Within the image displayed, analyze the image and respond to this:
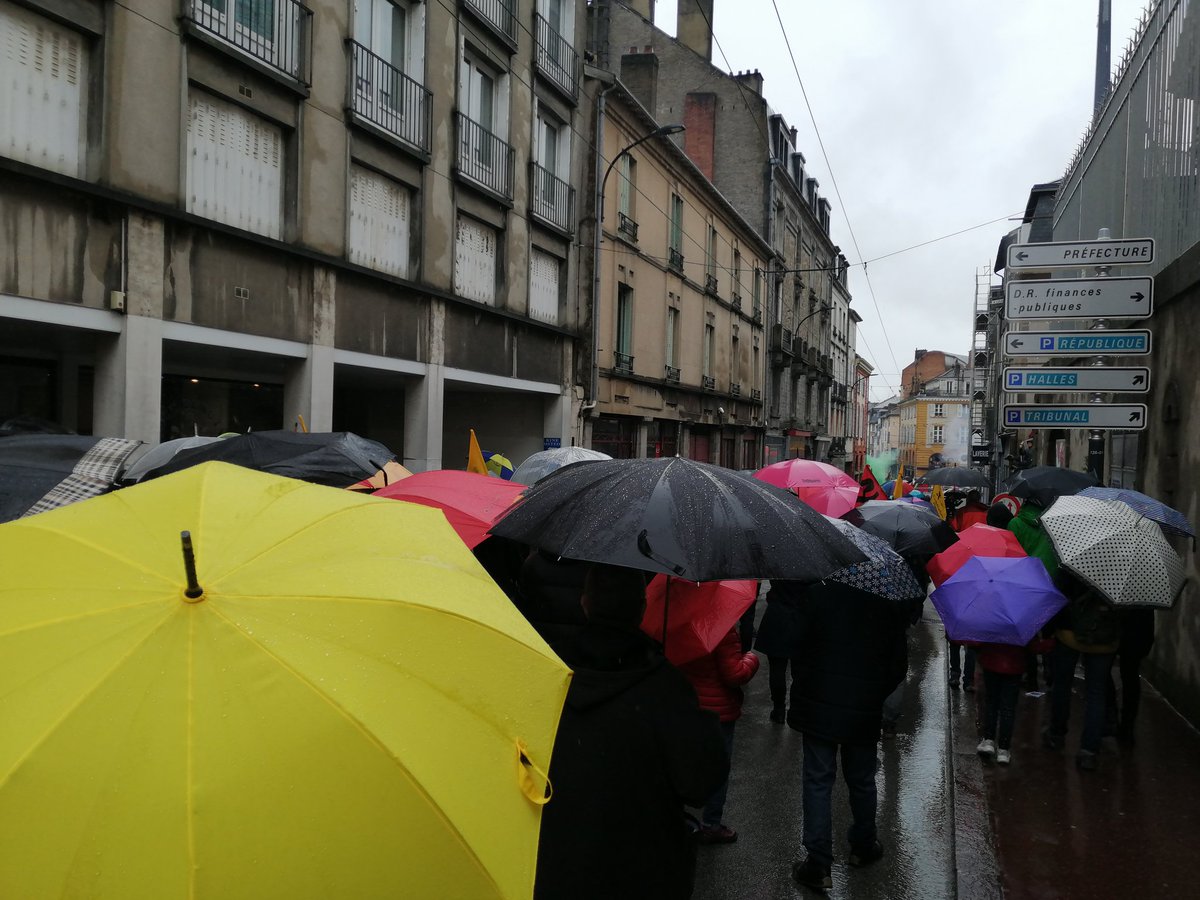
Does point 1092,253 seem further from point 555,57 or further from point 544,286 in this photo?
Answer: point 555,57

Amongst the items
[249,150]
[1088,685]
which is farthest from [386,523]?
[249,150]

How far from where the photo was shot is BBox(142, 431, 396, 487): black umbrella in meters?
4.93

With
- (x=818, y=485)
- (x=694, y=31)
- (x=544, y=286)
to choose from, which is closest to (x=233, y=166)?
(x=818, y=485)

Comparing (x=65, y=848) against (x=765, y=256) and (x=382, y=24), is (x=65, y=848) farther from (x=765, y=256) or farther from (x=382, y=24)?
(x=765, y=256)

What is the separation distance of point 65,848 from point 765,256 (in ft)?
122

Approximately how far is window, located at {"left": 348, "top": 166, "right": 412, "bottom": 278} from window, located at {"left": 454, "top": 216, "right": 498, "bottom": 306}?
149cm

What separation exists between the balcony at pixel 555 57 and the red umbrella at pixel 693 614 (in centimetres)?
1655

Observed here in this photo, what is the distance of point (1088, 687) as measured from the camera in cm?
611

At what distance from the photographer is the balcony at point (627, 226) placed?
73.9 feet

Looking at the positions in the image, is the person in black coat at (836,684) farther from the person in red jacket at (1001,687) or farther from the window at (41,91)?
the window at (41,91)

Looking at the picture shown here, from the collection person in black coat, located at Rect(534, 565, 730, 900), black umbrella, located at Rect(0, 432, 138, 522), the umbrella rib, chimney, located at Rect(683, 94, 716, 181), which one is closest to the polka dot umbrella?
person in black coat, located at Rect(534, 565, 730, 900)

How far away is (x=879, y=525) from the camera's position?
25.0 feet

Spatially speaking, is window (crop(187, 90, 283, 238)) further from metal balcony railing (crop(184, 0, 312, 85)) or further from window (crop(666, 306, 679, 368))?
window (crop(666, 306, 679, 368))

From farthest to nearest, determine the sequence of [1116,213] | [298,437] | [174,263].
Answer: [1116,213] → [174,263] → [298,437]
